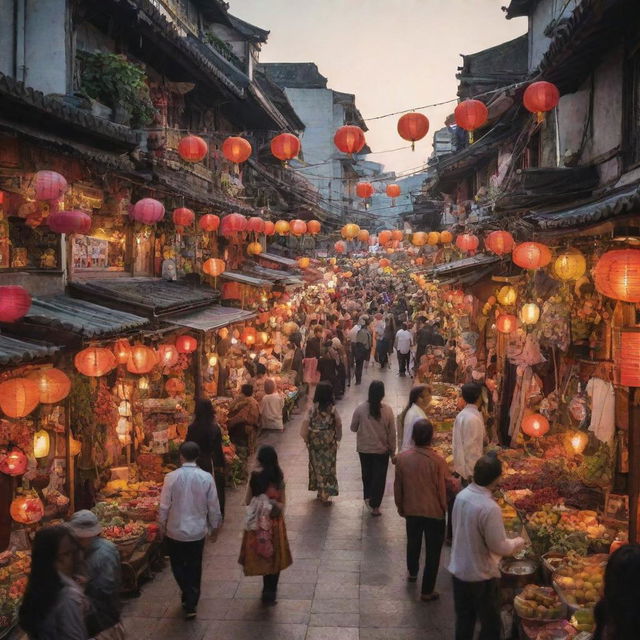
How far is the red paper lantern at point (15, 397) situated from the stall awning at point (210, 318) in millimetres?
4726

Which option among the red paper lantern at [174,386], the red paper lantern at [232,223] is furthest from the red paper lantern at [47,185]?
the red paper lantern at [232,223]

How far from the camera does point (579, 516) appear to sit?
8734mm

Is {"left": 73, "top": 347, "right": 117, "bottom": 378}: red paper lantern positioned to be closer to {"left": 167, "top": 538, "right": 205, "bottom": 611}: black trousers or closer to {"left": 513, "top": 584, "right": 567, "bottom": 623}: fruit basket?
{"left": 167, "top": 538, "right": 205, "bottom": 611}: black trousers

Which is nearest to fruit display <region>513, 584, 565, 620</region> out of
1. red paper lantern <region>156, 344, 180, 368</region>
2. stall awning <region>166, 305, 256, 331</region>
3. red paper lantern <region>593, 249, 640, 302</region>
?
red paper lantern <region>593, 249, 640, 302</region>

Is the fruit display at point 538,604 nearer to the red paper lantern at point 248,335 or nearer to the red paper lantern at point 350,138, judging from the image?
the red paper lantern at point 350,138

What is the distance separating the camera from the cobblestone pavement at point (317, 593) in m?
7.24

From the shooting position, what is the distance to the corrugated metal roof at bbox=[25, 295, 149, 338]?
845 centimetres

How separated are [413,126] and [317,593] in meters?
7.68

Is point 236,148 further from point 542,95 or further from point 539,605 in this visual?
point 539,605

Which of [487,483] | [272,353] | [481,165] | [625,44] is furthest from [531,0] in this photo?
[487,483]

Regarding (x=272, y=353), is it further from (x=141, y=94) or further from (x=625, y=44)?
(x=625, y=44)

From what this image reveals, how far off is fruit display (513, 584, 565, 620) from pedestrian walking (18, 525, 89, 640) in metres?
4.31

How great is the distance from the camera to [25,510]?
8.54 m

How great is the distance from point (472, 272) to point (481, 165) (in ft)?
25.8
